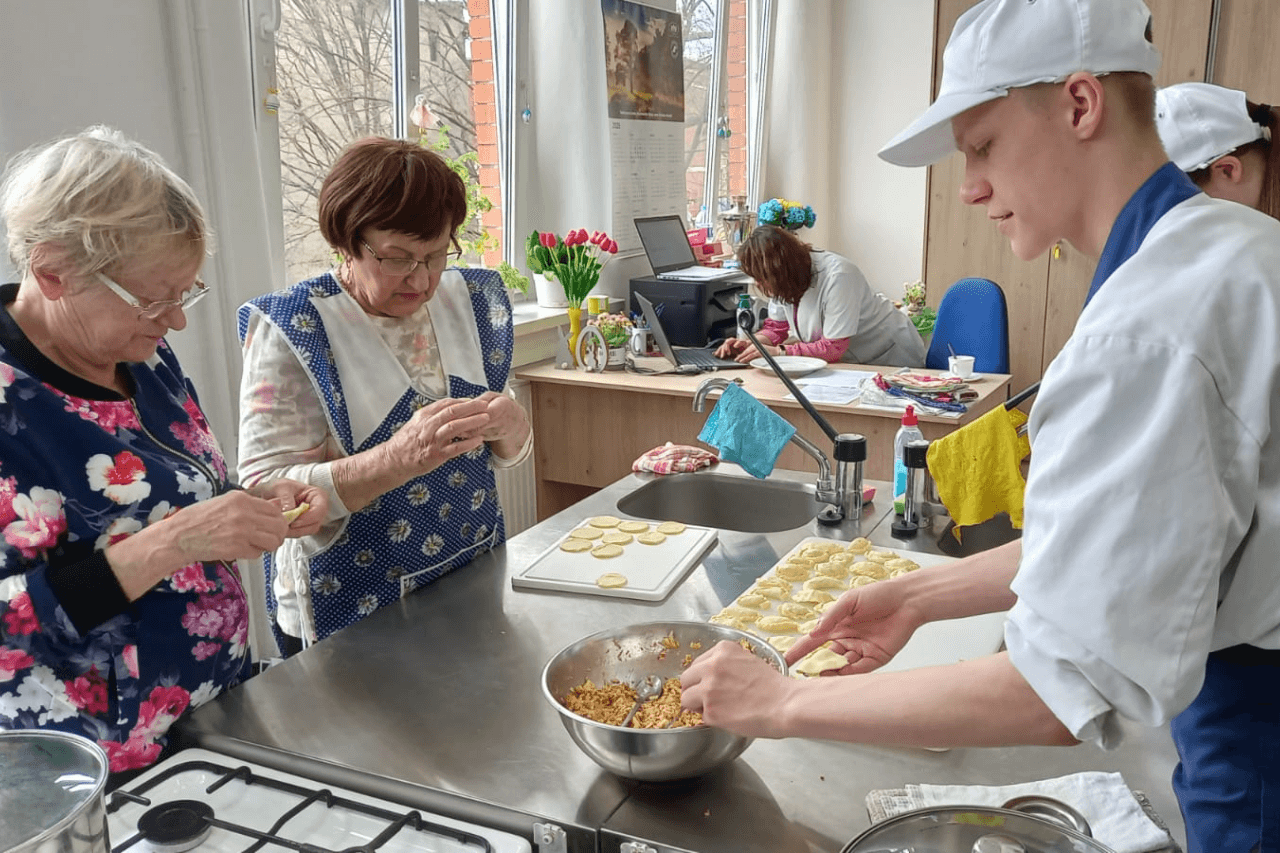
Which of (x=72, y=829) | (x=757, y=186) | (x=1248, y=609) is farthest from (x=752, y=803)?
(x=757, y=186)

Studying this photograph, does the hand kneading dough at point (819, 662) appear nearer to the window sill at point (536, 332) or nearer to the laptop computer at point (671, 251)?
the window sill at point (536, 332)

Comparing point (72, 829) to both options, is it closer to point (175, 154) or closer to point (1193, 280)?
point (1193, 280)

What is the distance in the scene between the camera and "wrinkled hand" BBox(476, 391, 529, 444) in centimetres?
179

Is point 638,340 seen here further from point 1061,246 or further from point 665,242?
point 1061,246

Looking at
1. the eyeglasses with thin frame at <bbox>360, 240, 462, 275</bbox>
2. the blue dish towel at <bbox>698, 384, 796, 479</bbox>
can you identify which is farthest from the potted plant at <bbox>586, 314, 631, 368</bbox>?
the eyeglasses with thin frame at <bbox>360, 240, 462, 275</bbox>

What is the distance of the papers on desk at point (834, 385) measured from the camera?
11.0ft

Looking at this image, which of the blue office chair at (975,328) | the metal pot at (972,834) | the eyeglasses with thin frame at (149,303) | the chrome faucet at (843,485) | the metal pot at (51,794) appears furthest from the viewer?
the blue office chair at (975,328)

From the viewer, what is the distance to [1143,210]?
873mm

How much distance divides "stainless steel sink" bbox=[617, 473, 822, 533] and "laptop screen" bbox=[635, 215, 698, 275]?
2.14 m

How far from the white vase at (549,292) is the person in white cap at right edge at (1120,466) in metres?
3.03

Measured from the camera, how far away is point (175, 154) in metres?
2.30

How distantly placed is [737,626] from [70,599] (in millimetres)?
943

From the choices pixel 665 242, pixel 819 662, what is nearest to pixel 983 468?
pixel 819 662

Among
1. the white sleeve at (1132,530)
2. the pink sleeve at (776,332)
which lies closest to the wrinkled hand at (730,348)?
the pink sleeve at (776,332)
